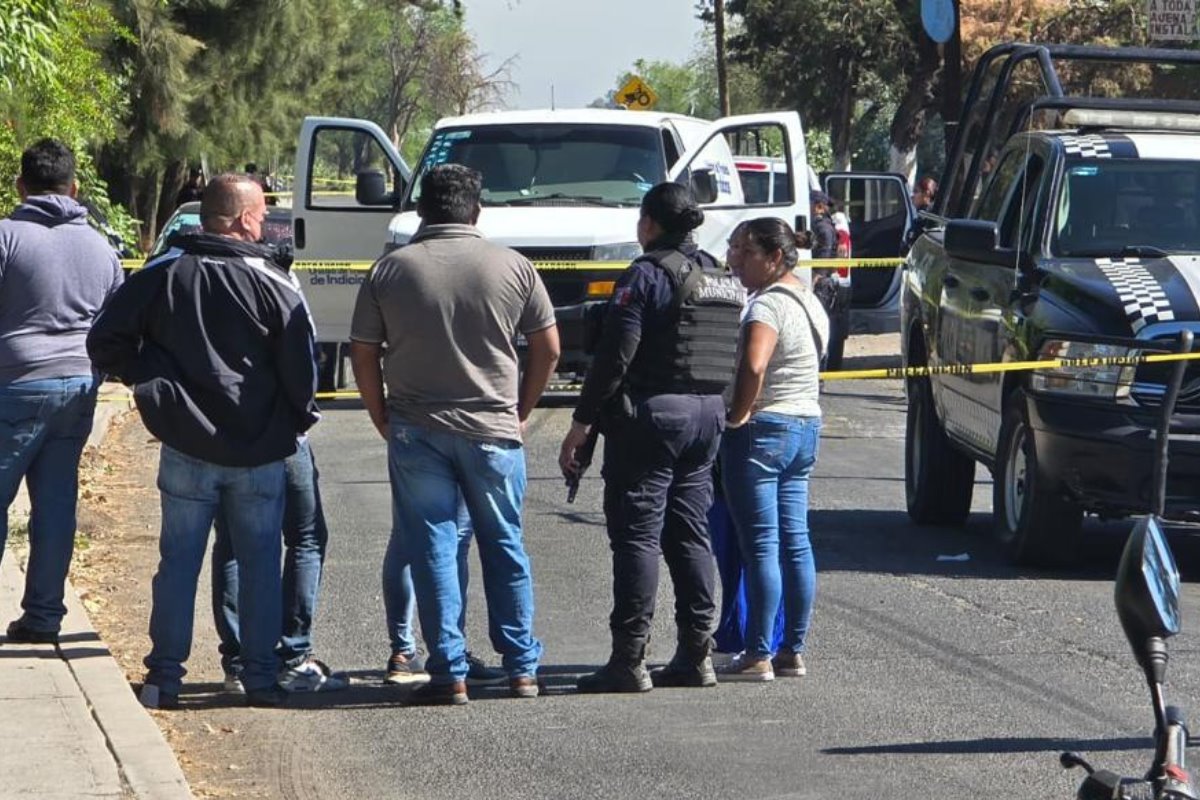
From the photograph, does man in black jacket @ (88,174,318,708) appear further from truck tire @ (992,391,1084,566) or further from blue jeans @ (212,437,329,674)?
truck tire @ (992,391,1084,566)

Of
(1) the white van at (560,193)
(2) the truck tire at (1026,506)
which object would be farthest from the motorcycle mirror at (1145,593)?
(1) the white van at (560,193)

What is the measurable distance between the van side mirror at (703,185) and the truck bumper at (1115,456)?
→ 6.89m

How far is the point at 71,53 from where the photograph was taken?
57.2 ft

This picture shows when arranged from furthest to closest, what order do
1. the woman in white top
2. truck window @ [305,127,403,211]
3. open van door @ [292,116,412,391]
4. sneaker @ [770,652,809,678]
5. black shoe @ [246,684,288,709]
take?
truck window @ [305,127,403,211] < open van door @ [292,116,412,391] < sneaker @ [770,652,809,678] < the woman in white top < black shoe @ [246,684,288,709]

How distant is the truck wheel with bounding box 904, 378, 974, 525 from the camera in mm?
12508

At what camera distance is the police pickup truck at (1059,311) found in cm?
1020

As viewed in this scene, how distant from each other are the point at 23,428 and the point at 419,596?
184cm

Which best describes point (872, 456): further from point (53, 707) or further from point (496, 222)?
point (53, 707)

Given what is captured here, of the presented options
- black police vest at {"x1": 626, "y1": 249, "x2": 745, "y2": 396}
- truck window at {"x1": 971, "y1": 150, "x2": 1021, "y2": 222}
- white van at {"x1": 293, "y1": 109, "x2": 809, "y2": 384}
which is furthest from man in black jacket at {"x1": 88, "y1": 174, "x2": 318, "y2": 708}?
white van at {"x1": 293, "y1": 109, "x2": 809, "y2": 384}

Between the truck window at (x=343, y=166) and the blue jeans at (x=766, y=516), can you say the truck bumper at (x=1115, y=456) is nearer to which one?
the blue jeans at (x=766, y=516)

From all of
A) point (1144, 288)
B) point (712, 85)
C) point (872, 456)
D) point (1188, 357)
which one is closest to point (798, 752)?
point (1188, 357)

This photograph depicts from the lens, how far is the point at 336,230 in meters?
18.8

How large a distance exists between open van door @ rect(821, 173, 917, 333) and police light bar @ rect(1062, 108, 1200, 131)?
1080cm

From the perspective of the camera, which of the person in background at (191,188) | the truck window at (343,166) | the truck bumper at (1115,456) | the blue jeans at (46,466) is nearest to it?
the blue jeans at (46,466)
